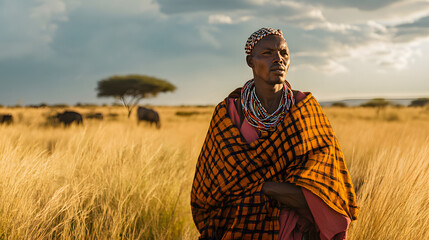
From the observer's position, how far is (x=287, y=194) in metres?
1.78

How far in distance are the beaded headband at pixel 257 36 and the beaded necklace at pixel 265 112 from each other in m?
0.27

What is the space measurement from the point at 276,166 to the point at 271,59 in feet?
1.92

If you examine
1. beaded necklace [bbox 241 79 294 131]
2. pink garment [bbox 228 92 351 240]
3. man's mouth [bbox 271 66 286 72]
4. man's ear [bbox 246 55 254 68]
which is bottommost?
pink garment [bbox 228 92 351 240]

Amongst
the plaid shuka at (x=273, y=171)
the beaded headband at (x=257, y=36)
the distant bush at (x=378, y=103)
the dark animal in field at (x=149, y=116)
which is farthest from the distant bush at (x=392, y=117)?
the beaded headband at (x=257, y=36)

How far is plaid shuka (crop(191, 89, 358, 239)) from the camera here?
1.82m

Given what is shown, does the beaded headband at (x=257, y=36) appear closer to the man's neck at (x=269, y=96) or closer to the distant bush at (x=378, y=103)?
the man's neck at (x=269, y=96)

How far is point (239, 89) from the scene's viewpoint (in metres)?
2.25

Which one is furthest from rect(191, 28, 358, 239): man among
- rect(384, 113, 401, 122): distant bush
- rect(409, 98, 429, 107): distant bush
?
rect(409, 98, 429, 107): distant bush

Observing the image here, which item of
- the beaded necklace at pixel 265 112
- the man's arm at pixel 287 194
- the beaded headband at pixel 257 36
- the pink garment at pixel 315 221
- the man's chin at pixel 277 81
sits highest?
the beaded headband at pixel 257 36

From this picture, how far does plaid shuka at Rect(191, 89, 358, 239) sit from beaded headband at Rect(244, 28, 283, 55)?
0.41 metres

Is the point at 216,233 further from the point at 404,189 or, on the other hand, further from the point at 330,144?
the point at 404,189

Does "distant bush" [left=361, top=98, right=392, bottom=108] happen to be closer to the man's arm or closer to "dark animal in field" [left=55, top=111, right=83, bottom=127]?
"dark animal in field" [left=55, top=111, right=83, bottom=127]

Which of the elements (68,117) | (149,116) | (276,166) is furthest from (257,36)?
(149,116)

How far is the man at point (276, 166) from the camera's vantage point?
5.89 ft
